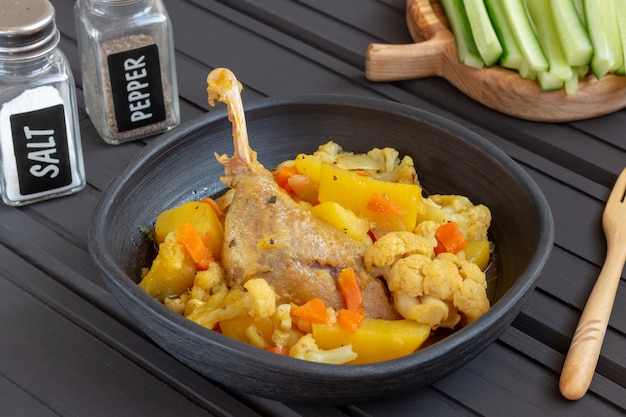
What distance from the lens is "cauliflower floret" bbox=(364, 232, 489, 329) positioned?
5.05 feet

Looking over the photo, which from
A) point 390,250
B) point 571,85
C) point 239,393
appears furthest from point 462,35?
point 239,393

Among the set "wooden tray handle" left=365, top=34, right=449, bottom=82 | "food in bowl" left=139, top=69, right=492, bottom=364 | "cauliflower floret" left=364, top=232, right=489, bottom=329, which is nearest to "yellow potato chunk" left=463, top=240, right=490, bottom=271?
"food in bowl" left=139, top=69, right=492, bottom=364

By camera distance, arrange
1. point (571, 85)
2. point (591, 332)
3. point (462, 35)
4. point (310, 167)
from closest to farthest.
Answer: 1. point (591, 332)
2. point (310, 167)
3. point (571, 85)
4. point (462, 35)

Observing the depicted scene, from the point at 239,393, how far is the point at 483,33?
1.13m

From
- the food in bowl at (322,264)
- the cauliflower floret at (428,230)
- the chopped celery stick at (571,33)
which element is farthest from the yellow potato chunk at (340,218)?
the chopped celery stick at (571,33)

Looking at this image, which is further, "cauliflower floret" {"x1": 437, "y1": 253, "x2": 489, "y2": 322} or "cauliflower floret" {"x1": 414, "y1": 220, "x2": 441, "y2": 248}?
"cauliflower floret" {"x1": 414, "y1": 220, "x2": 441, "y2": 248}

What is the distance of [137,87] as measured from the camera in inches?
83.3

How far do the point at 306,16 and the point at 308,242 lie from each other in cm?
115

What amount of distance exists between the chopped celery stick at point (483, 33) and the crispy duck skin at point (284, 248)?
2.69 ft

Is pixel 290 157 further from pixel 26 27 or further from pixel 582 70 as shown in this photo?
pixel 582 70

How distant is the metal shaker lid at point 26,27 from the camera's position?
5.86ft

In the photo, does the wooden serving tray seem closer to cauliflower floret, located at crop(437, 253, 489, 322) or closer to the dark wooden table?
the dark wooden table

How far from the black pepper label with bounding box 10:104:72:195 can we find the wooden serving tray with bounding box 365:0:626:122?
2.65 feet

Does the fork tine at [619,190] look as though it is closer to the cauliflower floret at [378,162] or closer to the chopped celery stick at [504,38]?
the chopped celery stick at [504,38]
